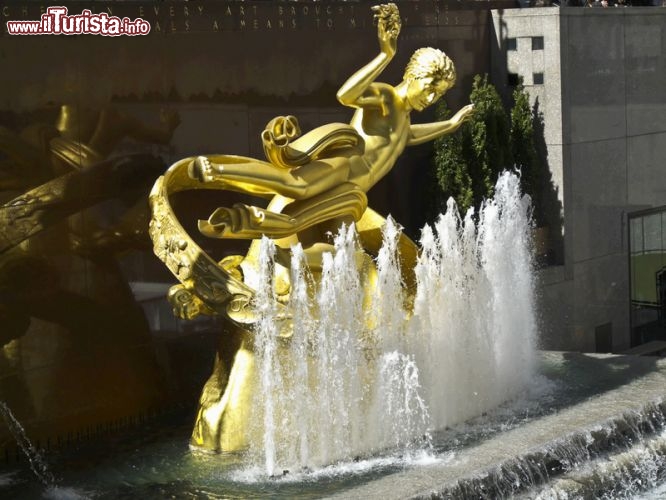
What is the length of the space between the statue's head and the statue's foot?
7.19 feet

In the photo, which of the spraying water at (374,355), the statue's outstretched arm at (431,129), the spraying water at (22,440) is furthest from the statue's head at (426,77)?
the spraying water at (22,440)

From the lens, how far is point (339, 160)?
39.7ft

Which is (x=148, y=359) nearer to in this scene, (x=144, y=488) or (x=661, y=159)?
(x=144, y=488)

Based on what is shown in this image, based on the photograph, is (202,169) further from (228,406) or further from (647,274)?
(647,274)

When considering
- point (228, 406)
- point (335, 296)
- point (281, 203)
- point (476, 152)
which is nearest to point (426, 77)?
point (281, 203)

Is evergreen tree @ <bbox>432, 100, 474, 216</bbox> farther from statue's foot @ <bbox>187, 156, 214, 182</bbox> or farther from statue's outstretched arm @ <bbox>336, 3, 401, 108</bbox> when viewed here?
statue's foot @ <bbox>187, 156, 214, 182</bbox>

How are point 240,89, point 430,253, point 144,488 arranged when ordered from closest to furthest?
point 144,488 → point 430,253 → point 240,89

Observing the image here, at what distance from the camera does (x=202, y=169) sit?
11.2m

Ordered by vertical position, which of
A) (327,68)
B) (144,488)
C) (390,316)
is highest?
(327,68)

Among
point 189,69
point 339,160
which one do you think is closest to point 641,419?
point 339,160

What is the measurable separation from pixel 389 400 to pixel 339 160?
1.87 meters

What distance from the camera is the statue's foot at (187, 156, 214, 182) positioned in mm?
11234

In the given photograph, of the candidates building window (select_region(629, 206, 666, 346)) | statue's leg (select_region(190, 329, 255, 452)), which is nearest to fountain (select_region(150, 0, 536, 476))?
statue's leg (select_region(190, 329, 255, 452))

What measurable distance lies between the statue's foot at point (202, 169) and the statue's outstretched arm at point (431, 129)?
2.23 m
